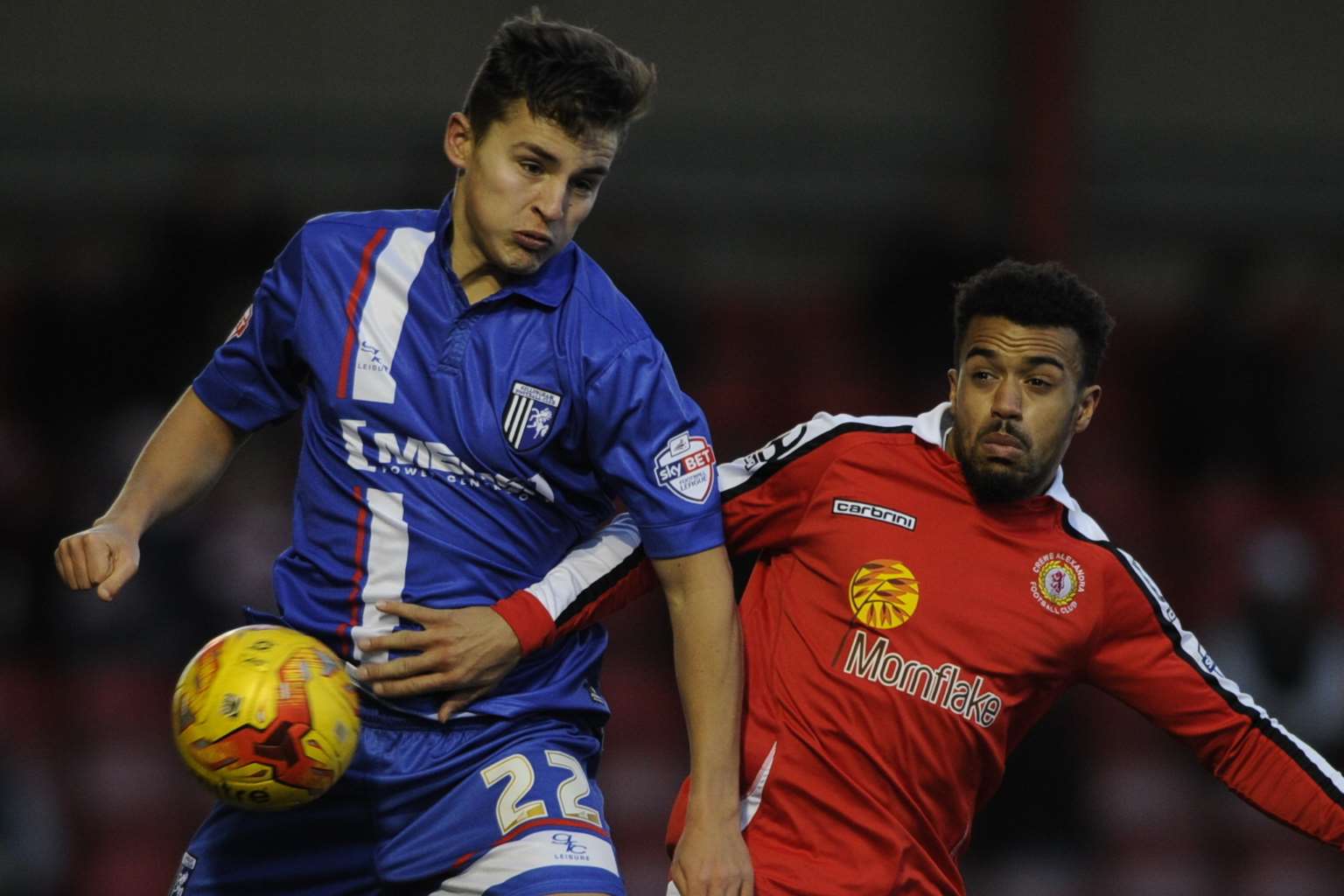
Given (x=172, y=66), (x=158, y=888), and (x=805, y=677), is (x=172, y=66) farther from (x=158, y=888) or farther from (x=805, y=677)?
(x=805, y=677)

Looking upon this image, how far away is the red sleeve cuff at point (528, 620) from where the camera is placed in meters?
3.13

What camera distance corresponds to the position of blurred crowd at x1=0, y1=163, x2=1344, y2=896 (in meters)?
6.83

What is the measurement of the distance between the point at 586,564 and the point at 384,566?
0.38m

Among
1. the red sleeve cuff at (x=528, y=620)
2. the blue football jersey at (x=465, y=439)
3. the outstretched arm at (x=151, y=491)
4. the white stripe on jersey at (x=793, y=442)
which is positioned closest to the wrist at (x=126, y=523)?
the outstretched arm at (x=151, y=491)

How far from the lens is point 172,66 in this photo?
8.58 m

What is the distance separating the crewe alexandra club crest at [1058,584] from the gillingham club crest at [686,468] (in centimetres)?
69

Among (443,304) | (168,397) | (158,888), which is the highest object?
(443,304)

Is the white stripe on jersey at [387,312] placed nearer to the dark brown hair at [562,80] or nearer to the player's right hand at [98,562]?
the dark brown hair at [562,80]

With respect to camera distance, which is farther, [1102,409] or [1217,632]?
[1102,409]

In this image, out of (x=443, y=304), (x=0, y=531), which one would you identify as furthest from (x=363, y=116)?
(x=443, y=304)

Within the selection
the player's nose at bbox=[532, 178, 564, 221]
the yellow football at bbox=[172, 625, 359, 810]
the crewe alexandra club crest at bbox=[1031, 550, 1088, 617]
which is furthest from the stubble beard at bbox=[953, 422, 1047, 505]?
the yellow football at bbox=[172, 625, 359, 810]

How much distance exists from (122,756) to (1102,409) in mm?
4929

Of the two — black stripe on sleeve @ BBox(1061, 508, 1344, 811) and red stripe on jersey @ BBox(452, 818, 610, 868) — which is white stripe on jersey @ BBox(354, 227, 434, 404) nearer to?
red stripe on jersey @ BBox(452, 818, 610, 868)

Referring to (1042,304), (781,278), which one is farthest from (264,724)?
(781,278)
